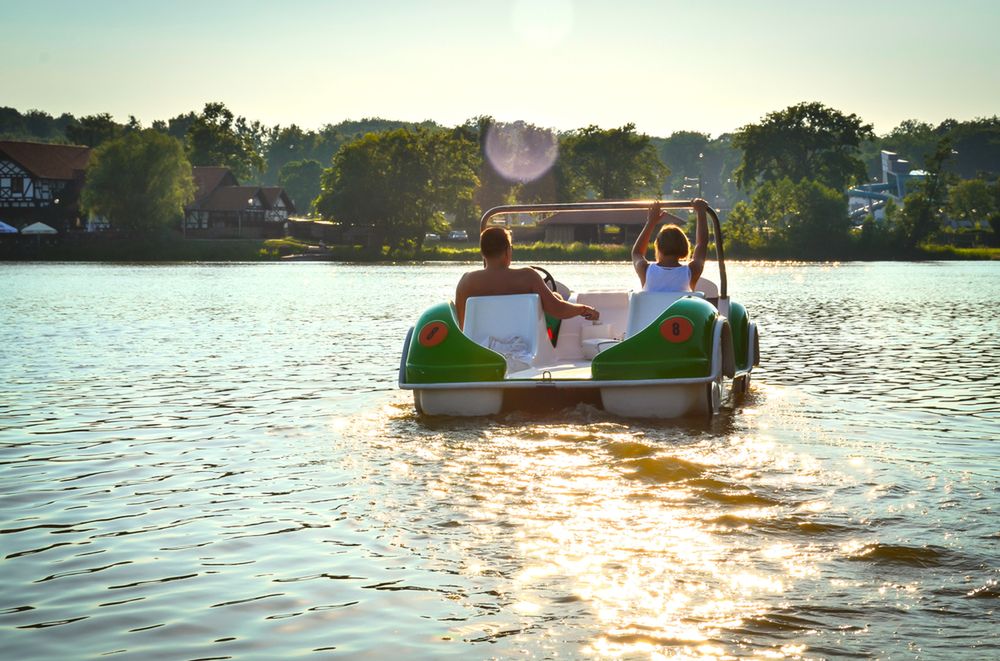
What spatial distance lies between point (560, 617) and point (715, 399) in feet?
19.0

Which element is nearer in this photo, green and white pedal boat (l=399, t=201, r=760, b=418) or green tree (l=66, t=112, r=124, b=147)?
green and white pedal boat (l=399, t=201, r=760, b=418)

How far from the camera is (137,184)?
93.0 metres

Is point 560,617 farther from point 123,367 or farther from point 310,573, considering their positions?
point 123,367

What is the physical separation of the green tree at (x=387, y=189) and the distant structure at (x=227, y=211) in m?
13.2

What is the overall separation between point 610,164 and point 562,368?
110m

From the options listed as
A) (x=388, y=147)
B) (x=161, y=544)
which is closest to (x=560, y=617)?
(x=161, y=544)

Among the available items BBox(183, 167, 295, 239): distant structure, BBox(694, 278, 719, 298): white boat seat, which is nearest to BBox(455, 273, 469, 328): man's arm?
BBox(694, 278, 719, 298): white boat seat

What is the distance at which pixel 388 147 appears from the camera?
98.8 m

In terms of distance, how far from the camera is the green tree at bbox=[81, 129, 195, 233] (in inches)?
3632

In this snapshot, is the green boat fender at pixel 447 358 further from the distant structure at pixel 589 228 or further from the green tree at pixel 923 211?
the distant structure at pixel 589 228

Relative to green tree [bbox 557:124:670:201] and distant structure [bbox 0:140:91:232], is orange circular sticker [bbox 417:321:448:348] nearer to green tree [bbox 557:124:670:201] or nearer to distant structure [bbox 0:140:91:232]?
distant structure [bbox 0:140:91:232]

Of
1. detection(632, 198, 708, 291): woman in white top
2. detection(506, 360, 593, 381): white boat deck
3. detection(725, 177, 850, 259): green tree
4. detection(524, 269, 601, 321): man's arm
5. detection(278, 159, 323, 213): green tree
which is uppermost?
detection(278, 159, 323, 213): green tree

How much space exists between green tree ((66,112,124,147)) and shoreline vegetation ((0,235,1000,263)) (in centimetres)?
4759

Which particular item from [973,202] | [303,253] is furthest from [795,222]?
[303,253]
